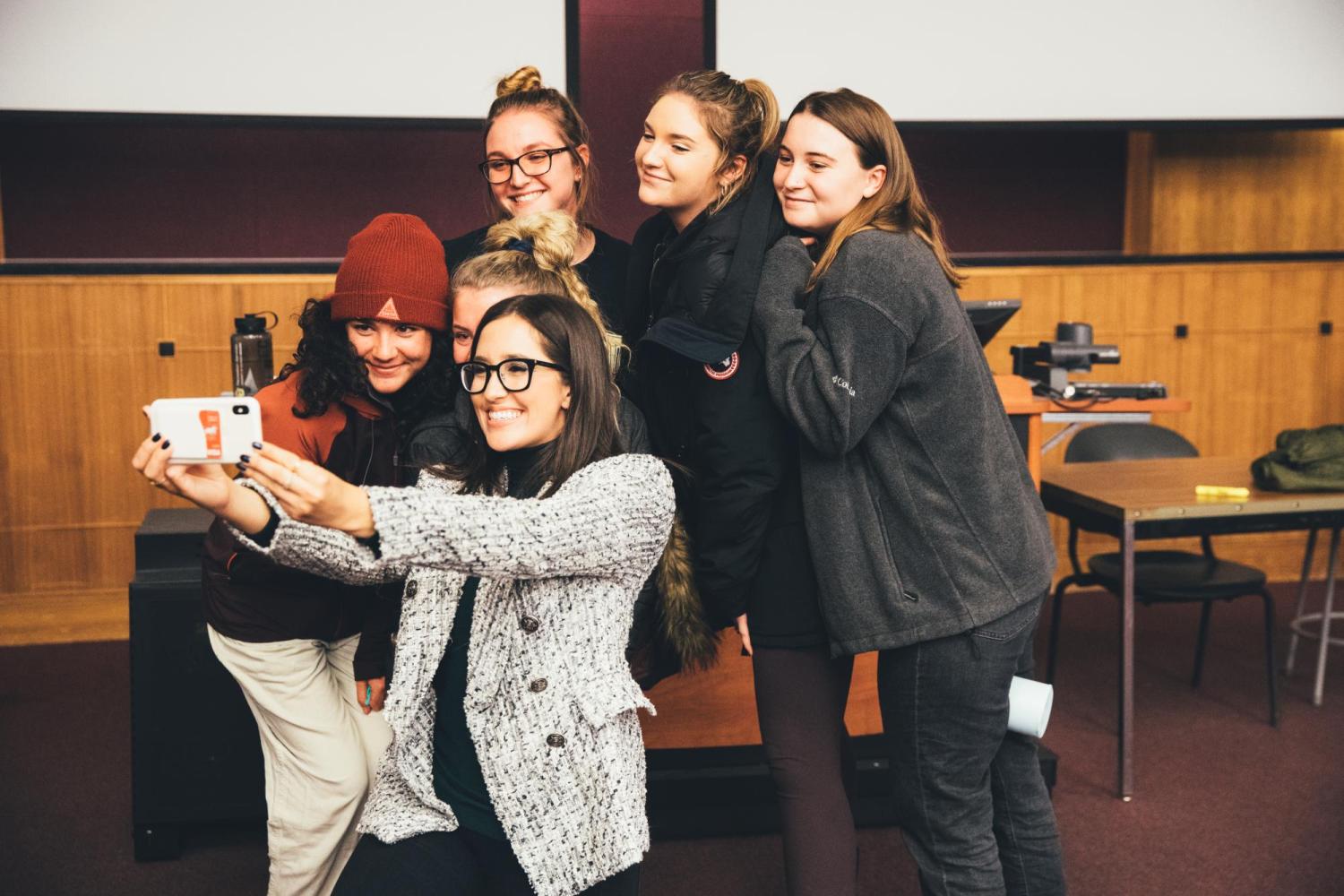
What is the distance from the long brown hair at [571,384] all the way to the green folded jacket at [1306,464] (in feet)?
8.13

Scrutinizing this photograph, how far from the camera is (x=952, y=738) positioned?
1.82 m

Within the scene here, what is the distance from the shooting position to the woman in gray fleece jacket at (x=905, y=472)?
5.73 ft

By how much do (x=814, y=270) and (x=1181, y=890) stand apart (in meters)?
1.73

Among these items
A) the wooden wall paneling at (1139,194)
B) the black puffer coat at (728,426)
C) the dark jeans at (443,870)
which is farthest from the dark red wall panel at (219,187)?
the dark jeans at (443,870)

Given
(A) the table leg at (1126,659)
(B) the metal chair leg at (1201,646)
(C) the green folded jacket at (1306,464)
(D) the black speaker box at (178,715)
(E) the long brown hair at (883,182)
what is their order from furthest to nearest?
(B) the metal chair leg at (1201,646), (C) the green folded jacket at (1306,464), (A) the table leg at (1126,659), (D) the black speaker box at (178,715), (E) the long brown hair at (883,182)

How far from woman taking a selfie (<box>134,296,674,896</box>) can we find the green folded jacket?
2.46 m

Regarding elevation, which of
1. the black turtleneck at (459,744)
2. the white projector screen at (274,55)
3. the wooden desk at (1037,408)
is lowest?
the black turtleneck at (459,744)

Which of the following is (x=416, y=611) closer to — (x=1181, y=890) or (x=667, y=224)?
(x=667, y=224)

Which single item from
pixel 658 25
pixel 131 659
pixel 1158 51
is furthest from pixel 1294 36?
pixel 131 659

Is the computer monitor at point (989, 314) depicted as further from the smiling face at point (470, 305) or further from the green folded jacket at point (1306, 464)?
the smiling face at point (470, 305)

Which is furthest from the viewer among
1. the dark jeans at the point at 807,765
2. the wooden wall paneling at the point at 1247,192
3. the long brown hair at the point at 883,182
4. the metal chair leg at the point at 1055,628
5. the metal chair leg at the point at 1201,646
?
the wooden wall paneling at the point at 1247,192

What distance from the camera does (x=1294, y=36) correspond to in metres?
4.71

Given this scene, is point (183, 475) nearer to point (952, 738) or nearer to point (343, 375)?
point (343, 375)

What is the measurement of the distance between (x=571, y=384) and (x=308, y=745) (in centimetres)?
93
